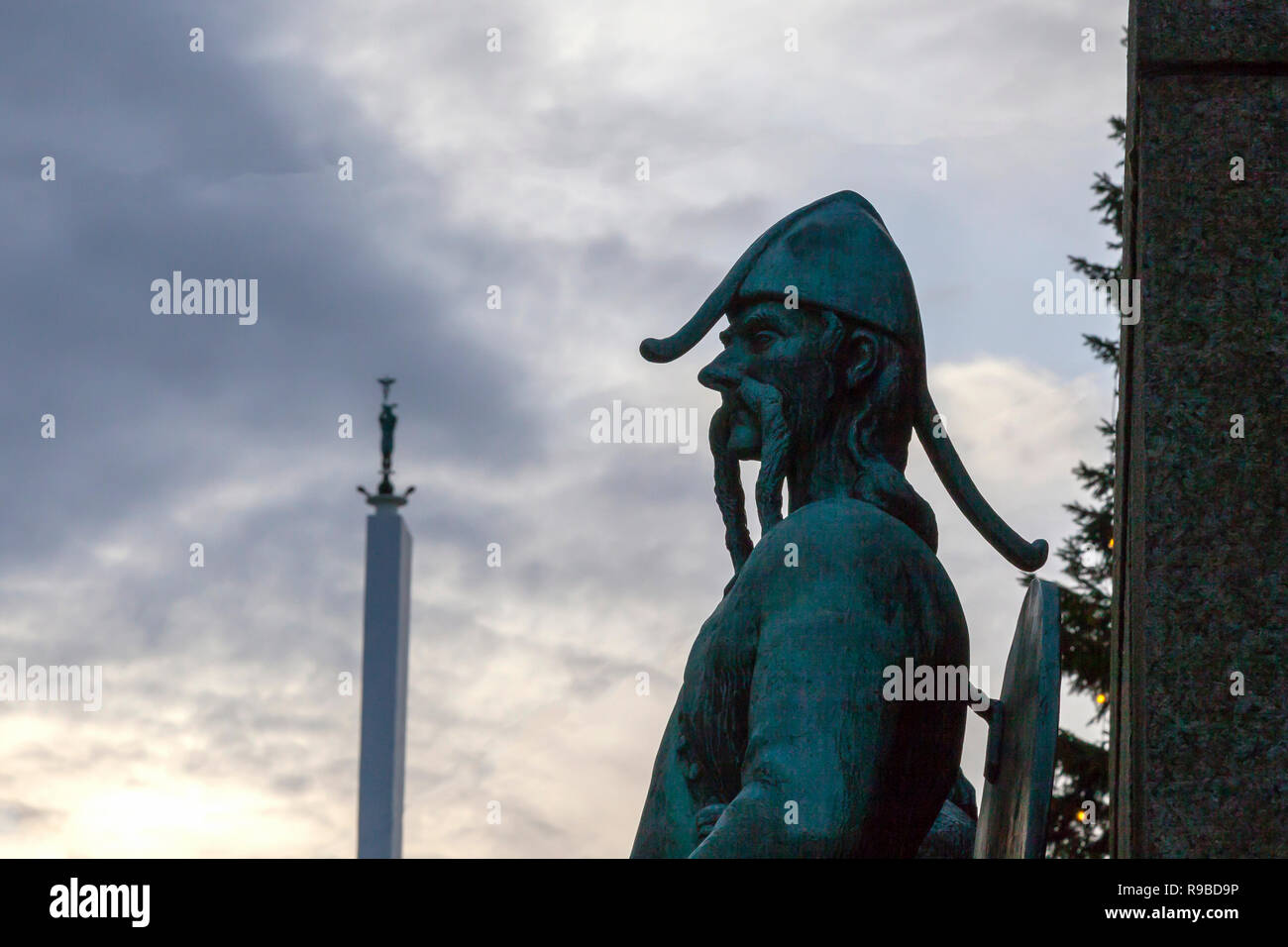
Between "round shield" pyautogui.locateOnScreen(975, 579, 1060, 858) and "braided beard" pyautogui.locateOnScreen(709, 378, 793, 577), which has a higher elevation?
"braided beard" pyautogui.locateOnScreen(709, 378, 793, 577)

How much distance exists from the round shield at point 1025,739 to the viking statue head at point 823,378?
463 mm

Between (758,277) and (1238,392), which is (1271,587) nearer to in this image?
(1238,392)

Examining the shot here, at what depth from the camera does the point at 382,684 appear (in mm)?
35844

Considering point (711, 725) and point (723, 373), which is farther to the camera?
point (723, 373)

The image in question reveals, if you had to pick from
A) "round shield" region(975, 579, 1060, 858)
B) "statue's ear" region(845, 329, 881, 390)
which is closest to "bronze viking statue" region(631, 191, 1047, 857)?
"statue's ear" region(845, 329, 881, 390)

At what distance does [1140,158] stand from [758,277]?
1.10 m

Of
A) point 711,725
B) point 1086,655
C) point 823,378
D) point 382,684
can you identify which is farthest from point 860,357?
point 382,684

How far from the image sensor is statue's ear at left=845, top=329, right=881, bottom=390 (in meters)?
6.16

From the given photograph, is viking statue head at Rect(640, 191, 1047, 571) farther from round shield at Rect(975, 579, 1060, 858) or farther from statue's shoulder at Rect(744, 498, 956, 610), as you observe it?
round shield at Rect(975, 579, 1060, 858)

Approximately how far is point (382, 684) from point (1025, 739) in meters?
30.8

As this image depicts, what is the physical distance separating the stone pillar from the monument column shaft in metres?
29.9

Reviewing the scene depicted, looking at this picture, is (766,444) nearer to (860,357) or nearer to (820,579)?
(860,357)
